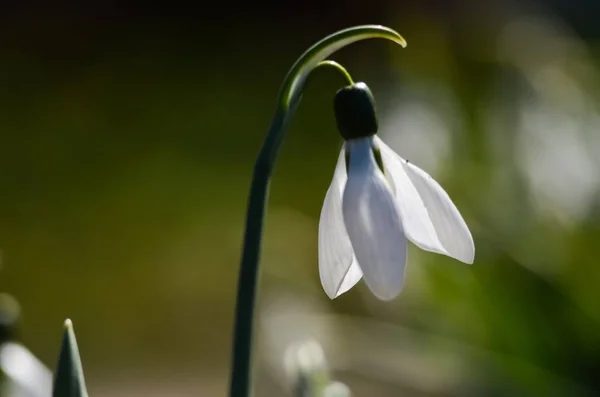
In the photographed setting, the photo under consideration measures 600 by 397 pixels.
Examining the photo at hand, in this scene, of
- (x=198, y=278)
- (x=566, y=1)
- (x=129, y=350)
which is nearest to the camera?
(x=129, y=350)

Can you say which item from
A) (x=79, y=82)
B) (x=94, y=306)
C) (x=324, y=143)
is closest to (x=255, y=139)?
(x=324, y=143)

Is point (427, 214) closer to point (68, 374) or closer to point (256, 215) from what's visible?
point (256, 215)

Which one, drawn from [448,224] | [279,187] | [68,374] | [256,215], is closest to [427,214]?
[448,224]

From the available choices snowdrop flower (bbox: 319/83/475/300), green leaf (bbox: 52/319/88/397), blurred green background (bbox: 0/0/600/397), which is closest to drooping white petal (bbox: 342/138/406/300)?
snowdrop flower (bbox: 319/83/475/300)

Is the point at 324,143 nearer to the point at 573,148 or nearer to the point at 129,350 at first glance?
the point at 129,350

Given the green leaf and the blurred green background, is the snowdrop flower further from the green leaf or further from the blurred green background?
the blurred green background

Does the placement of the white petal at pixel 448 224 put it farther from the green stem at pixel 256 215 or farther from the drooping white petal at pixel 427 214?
the green stem at pixel 256 215
